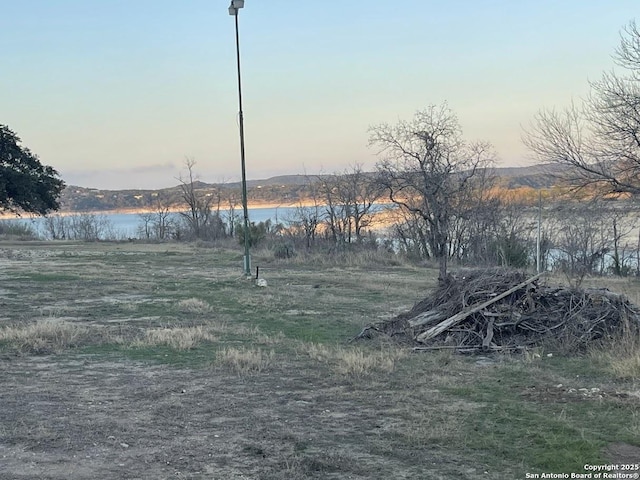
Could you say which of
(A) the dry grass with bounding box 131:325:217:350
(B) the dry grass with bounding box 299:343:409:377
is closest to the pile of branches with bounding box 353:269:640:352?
(B) the dry grass with bounding box 299:343:409:377

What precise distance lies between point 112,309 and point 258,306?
355 centimetres

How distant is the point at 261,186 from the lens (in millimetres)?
102312

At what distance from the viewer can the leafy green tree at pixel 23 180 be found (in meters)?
20.9

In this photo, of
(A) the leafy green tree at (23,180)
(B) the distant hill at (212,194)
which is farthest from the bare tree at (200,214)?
(A) the leafy green tree at (23,180)

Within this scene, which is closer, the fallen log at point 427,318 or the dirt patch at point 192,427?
the dirt patch at point 192,427

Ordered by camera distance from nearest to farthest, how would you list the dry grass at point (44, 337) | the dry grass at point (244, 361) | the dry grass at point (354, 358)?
the dry grass at point (354, 358)
the dry grass at point (244, 361)
the dry grass at point (44, 337)

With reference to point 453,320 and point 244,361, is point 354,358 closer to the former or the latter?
point 244,361

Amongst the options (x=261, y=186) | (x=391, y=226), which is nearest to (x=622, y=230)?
(x=391, y=226)

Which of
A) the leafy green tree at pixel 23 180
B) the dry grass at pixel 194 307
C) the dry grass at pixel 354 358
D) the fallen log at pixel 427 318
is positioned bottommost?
the dry grass at pixel 194 307

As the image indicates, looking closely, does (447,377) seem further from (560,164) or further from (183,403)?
(560,164)

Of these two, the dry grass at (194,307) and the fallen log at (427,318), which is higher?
the fallen log at (427,318)

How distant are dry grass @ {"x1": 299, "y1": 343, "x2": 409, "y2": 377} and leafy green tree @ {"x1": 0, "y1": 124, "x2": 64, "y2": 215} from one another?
14.5 metres

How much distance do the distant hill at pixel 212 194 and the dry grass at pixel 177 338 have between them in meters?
16.1

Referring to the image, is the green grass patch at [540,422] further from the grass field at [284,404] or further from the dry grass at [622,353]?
the dry grass at [622,353]
